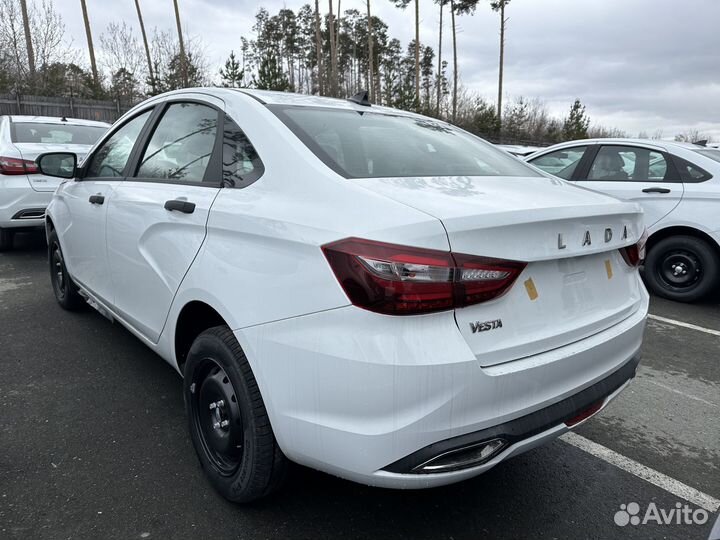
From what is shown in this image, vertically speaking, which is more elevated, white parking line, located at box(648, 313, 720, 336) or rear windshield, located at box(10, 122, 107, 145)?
rear windshield, located at box(10, 122, 107, 145)

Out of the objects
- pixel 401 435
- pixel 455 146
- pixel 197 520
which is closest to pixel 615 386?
pixel 401 435

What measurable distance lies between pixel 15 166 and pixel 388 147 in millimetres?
5496

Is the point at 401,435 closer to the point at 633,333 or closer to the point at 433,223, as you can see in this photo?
the point at 433,223

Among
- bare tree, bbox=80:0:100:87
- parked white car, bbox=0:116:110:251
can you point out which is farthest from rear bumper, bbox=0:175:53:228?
bare tree, bbox=80:0:100:87

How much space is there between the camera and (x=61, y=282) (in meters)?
4.32

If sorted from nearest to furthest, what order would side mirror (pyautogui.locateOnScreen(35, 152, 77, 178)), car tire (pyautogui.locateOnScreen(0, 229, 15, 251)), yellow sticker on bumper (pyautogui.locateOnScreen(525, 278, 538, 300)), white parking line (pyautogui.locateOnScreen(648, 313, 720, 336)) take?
yellow sticker on bumper (pyautogui.locateOnScreen(525, 278, 538, 300)) < side mirror (pyautogui.locateOnScreen(35, 152, 77, 178)) < white parking line (pyautogui.locateOnScreen(648, 313, 720, 336)) < car tire (pyautogui.locateOnScreen(0, 229, 15, 251))

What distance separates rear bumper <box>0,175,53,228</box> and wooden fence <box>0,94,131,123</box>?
14.5m

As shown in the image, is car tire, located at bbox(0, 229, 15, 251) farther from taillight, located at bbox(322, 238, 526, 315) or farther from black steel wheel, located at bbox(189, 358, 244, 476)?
taillight, located at bbox(322, 238, 526, 315)

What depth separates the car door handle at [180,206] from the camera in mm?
2170

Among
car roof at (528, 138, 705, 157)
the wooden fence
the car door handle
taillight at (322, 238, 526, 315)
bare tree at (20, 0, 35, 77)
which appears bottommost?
taillight at (322, 238, 526, 315)

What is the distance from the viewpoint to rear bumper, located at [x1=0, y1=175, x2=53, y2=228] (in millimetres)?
5906

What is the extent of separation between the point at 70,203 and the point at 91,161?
333mm

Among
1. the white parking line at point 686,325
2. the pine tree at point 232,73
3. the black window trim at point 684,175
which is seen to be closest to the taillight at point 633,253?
the white parking line at point 686,325

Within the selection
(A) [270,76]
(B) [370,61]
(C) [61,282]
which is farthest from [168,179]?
(B) [370,61]
